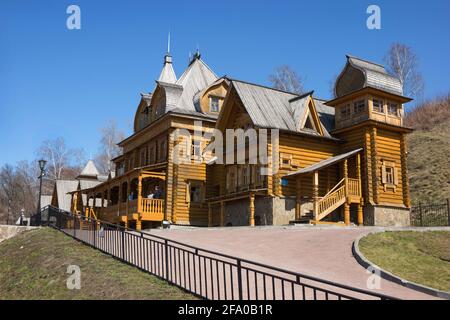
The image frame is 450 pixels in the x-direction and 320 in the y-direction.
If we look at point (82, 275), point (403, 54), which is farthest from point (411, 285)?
point (403, 54)

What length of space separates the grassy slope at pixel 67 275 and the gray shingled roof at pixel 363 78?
18.8m

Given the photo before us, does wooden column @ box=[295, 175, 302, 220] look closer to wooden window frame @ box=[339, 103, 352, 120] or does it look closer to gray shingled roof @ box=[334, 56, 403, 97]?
wooden window frame @ box=[339, 103, 352, 120]

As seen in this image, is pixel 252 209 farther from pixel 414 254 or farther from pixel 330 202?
pixel 414 254

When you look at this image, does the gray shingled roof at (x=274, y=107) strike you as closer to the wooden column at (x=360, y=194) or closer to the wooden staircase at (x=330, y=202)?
the wooden column at (x=360, y=194)

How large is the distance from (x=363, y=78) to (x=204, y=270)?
71.0 ft

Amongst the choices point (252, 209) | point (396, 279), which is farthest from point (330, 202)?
point (396, 279)

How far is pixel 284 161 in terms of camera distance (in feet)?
89.1

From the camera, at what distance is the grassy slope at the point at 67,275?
1064cm

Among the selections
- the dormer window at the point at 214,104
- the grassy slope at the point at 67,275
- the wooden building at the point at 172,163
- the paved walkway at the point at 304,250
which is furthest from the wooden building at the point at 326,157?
the grassy slope at the point at 67,275

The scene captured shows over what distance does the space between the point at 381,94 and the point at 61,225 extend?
1872 centimetres

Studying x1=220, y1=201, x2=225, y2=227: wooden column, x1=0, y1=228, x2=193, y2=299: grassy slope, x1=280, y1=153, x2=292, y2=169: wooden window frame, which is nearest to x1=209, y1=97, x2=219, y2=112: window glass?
x1=220, y1=201, x2=225, y2=227: wooden column

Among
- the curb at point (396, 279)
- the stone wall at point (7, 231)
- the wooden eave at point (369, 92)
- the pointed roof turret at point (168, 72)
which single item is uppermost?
the pointed roof turret at point (168, 72)

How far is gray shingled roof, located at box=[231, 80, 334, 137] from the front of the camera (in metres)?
27.4
